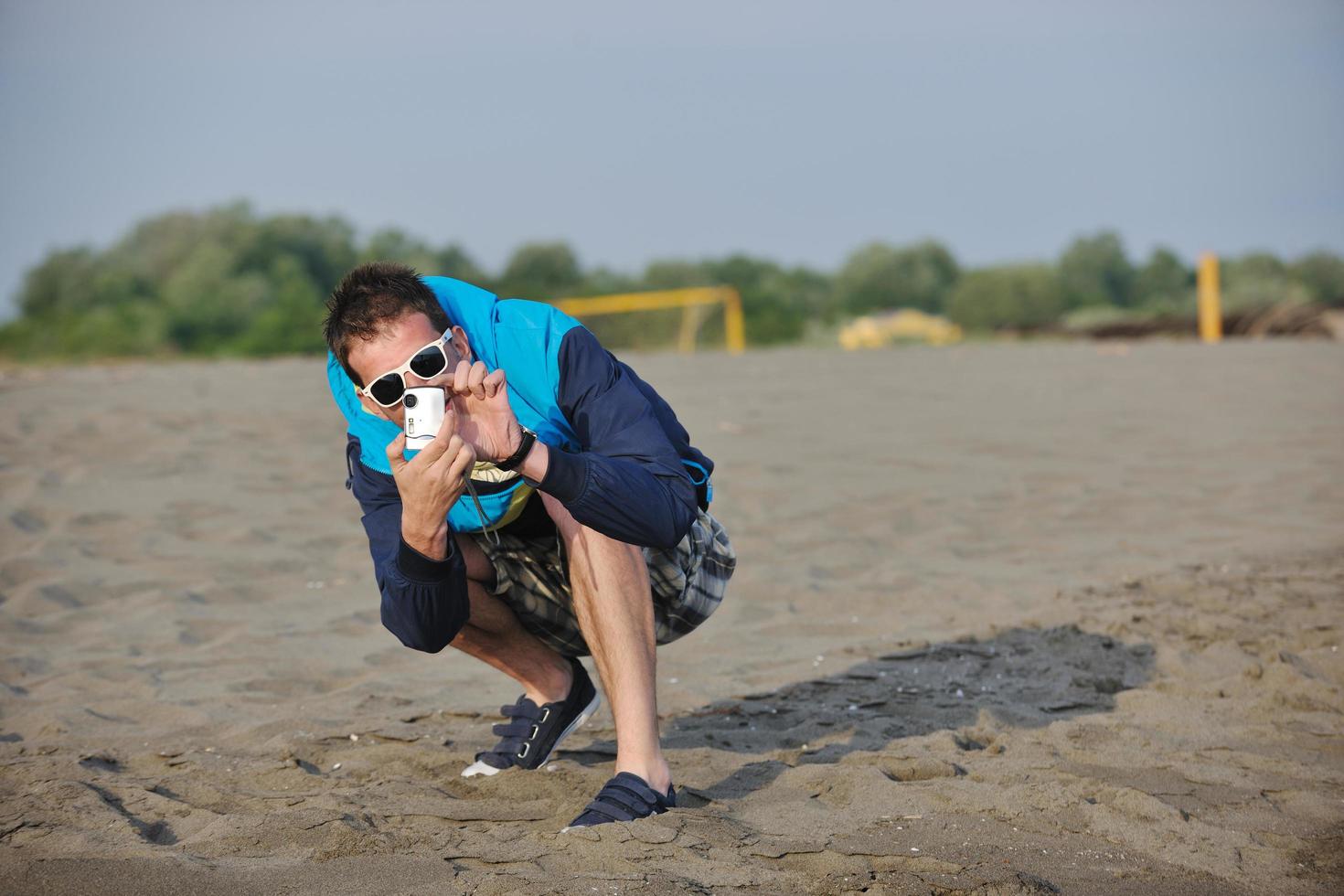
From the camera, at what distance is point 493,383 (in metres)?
2.02

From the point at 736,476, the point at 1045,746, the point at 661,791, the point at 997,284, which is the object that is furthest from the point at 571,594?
the point at 997,284

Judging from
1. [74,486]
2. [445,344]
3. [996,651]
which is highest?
[445,344]

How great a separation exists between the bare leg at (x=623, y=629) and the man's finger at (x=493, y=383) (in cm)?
39

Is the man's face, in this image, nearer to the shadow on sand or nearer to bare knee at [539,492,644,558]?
bare knee at [539,492,644,558]

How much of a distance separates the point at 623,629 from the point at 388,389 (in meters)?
0.62

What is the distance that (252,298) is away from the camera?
2117 cm

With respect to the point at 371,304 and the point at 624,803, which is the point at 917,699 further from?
the point at 371,304

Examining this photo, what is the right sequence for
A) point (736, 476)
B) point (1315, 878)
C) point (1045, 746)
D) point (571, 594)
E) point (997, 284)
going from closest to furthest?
point (1315, 878) → point (571, 594) → point (1045, 746) → point (736, 476) → point (997, 284)

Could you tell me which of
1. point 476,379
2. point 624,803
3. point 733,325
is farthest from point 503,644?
point 733,325

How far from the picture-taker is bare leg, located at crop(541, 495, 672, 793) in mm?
2268

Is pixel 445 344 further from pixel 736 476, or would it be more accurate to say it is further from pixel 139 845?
pixel 736 476

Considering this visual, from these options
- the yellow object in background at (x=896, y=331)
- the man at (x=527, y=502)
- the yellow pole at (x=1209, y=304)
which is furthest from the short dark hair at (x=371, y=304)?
the yellow object in background at (x=896, y=331)

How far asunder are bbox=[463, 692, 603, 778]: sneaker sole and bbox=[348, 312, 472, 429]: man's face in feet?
2.63

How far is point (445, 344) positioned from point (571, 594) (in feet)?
2.01
